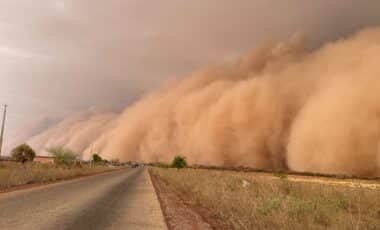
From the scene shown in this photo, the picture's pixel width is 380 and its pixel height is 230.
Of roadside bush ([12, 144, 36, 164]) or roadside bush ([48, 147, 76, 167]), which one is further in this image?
roadside bush ([12, 144, 36, 164])

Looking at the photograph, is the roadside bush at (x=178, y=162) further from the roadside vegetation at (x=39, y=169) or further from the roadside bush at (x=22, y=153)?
the roadside bush at (x=22, y=153)

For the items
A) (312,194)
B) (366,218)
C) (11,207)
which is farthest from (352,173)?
(11,207)

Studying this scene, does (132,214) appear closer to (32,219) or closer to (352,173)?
(32,219)

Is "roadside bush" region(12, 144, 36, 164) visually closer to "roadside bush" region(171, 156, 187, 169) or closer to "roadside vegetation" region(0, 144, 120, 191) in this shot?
"roadside vegetation" region(0, 144, 120, 191)

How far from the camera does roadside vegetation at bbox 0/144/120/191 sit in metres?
27.8

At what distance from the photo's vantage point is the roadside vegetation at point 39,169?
27.8 metres

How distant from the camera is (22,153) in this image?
100688 millimetres

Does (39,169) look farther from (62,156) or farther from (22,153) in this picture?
(22,153)

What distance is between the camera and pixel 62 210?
463 inches

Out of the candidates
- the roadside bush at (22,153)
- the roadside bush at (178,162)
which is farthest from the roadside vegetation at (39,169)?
the roadside bush at (178,162)

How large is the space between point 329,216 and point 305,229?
3.24 meters

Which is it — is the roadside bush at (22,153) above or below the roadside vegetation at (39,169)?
above

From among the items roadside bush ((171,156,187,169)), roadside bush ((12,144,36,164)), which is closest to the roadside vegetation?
roadside bush ((12,144,36,164))

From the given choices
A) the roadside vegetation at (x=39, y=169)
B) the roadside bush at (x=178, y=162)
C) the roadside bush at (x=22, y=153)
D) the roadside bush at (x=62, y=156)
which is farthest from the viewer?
the roadside bush at (x=178, y=162)
